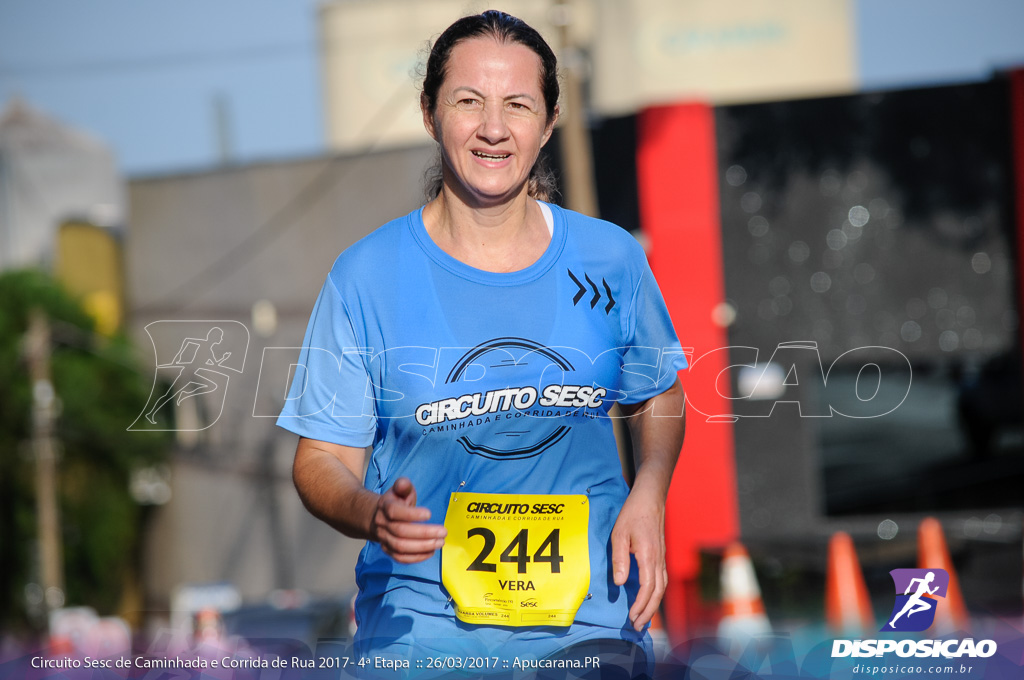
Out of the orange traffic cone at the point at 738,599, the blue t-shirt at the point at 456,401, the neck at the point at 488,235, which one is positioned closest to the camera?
the blue t-shirt at the point at 456,401

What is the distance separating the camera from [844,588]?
7.03 meters

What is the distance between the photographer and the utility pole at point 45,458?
14.2m

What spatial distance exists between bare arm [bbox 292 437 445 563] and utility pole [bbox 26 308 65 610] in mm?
13673

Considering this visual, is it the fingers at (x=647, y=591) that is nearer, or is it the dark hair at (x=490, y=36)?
the fingers at (x=647, y=591)

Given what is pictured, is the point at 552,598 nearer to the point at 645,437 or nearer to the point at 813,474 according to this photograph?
the point at 645,437

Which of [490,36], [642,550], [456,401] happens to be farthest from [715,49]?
[642,550]

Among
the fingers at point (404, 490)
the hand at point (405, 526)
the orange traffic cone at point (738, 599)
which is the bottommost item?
the orange traffic cone at point (738, 599)

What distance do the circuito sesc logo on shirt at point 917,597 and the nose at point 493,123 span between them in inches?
57.5

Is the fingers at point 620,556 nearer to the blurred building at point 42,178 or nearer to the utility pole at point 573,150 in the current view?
the utility pole at point 573,150

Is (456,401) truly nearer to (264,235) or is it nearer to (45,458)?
(264,235)

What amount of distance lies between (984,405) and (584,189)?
192 inches

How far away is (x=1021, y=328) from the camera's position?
331 inches

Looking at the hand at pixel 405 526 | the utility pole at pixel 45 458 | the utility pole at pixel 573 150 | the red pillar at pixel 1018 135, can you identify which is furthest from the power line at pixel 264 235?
the hand at pixel 405 526

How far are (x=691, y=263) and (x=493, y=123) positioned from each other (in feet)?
20.6
